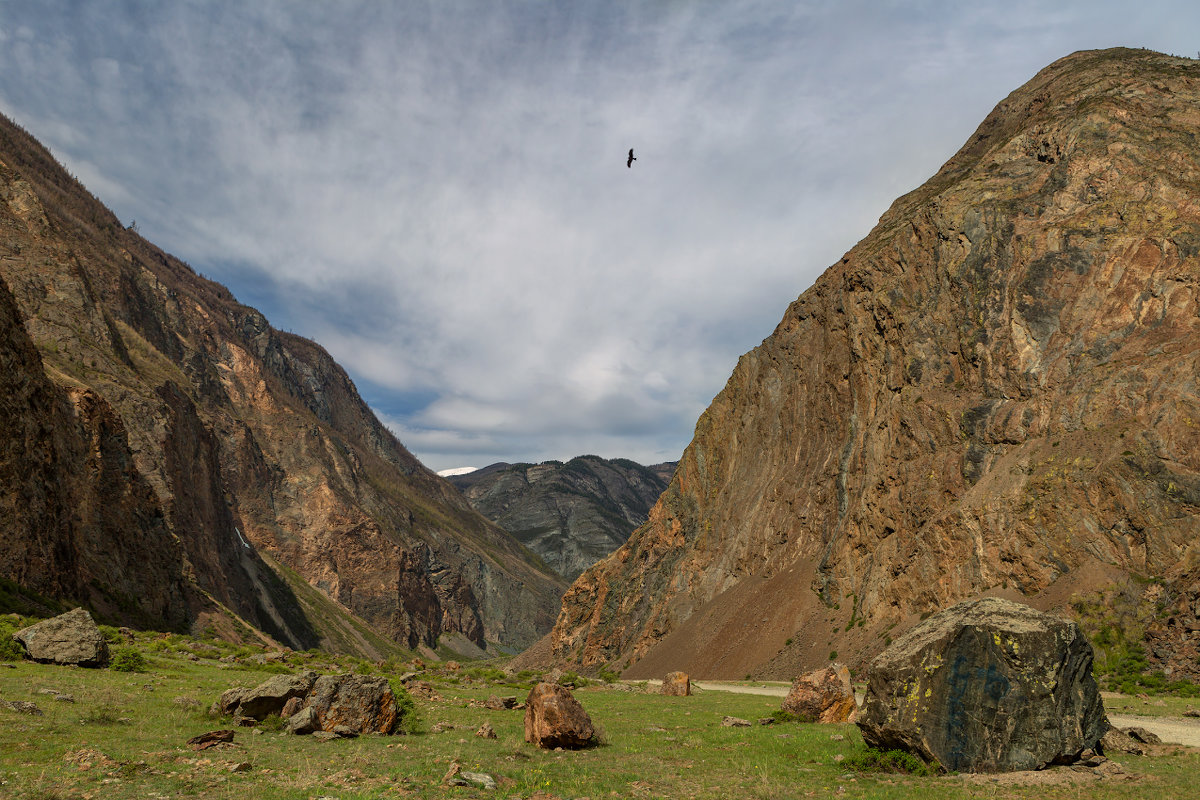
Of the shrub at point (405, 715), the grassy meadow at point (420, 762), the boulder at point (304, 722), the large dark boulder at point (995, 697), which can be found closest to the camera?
the grassy meadow at point (420, 762)

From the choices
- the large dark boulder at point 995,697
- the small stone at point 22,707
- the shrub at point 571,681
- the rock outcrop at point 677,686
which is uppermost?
the large dark boulder at point 995,697

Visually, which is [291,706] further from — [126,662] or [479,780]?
[126,662]

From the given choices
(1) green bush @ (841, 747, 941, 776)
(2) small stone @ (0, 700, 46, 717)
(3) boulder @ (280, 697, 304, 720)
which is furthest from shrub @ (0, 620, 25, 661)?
(1) green bush @ (841, 747, 941, 776)

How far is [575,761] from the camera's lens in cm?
1622

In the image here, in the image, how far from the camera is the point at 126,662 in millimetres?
26812

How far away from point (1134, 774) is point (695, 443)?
8685cm

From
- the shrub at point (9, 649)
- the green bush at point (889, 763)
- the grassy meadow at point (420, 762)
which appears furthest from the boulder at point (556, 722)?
the shrub at point (9, 649)

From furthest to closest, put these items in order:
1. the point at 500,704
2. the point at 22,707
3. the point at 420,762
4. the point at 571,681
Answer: the point at 571,681, the point at 500,704, the point at 22,707, the point at 420,762

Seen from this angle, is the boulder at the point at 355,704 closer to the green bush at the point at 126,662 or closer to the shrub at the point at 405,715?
the shrub at the point at 405,715

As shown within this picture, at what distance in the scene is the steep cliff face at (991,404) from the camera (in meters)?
44.2

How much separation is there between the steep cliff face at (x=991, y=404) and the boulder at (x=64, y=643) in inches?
1877

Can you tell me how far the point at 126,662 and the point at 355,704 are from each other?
14810 mm

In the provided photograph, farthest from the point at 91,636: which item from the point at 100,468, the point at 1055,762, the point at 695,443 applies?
the point at 695,443

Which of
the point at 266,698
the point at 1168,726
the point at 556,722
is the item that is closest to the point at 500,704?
the point at 556,722
